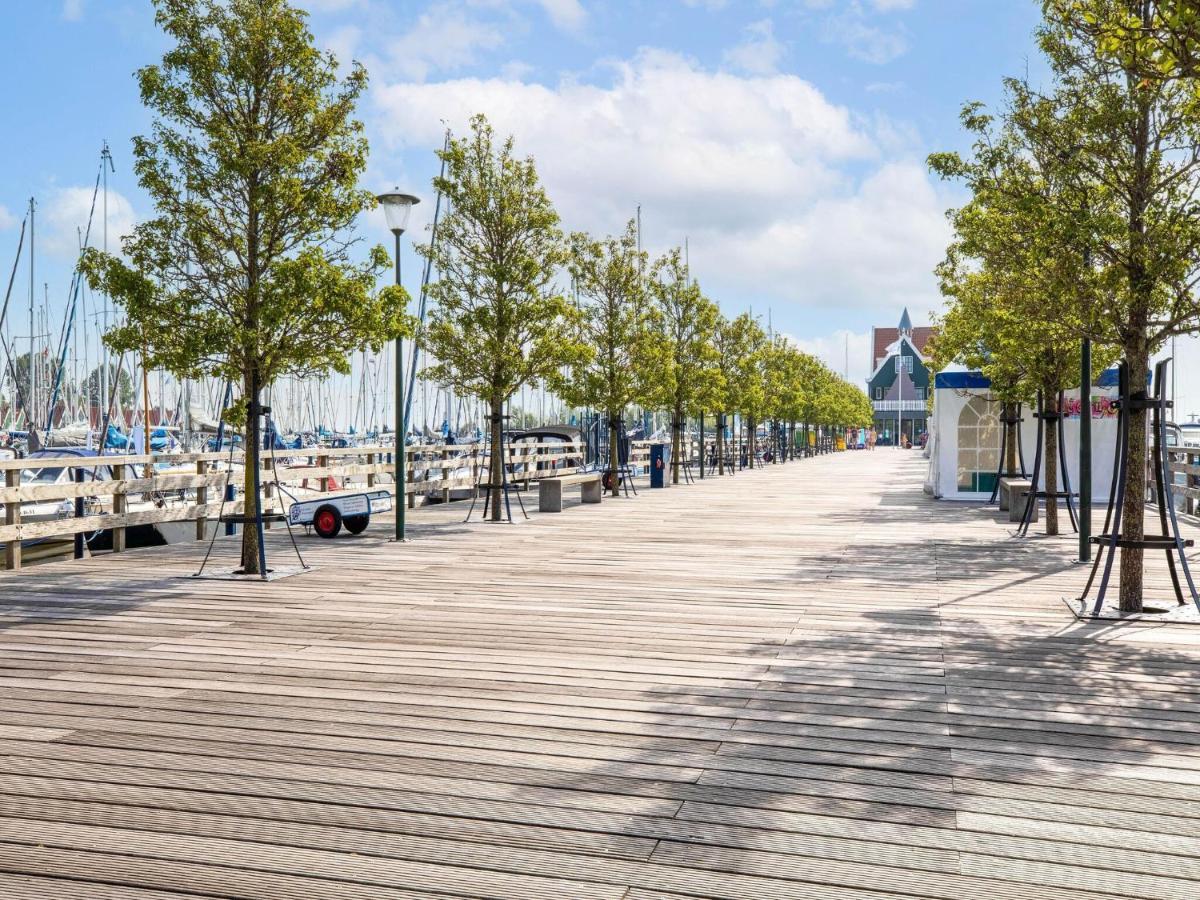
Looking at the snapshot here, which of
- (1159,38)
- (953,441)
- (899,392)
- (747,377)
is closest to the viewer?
(1159,38)

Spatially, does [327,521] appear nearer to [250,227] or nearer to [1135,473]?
[250,227]

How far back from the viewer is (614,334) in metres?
25.8

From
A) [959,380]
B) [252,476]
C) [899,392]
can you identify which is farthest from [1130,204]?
[899,392]

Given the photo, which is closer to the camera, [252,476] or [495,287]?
[252,476]

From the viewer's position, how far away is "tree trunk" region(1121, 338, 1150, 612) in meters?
7.88

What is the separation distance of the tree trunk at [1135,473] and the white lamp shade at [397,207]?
9.13 metres

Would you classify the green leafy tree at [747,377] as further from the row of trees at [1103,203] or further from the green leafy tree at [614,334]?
the row of trees at [1103,203]

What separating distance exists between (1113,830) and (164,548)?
39.4 feet

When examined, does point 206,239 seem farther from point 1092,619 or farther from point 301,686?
point 1092,619

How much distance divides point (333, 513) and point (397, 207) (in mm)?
4297

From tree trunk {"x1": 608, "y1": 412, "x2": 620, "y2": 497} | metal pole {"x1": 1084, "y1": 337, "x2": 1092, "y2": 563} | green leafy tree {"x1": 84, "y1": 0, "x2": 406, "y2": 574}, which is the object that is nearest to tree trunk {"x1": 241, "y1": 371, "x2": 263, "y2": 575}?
green leafy tree {"x1": 84, "y1": 0, "x2": 406, "y2": 574}

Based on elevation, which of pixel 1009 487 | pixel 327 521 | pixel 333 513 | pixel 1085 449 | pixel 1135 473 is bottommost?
pixel 327 521

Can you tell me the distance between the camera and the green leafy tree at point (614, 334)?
2547cm

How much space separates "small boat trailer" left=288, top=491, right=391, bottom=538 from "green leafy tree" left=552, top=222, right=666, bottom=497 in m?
10.8
